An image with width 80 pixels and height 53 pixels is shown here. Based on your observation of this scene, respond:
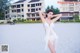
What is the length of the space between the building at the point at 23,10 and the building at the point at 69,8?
23cm

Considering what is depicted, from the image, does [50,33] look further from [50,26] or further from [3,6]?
[3,6]

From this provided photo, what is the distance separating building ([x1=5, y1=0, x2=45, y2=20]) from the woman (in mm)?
117

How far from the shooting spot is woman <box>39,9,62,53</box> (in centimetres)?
253

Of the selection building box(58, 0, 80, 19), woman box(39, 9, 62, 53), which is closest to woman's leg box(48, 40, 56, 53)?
woman box(39, 9, 62, 53)

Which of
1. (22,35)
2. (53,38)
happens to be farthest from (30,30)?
(53,38)

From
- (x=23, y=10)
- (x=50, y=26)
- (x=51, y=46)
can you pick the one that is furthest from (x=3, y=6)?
(x=51, y=46)

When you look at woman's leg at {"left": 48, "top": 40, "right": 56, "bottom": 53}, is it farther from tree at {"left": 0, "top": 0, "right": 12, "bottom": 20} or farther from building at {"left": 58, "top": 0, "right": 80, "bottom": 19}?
tree at {"left": 0, "top": 0, "right": 12, "bottom": 20}

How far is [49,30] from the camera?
2.53 meters

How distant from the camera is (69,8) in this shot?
8.61ft

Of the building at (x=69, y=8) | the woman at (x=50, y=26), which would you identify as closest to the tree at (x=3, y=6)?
the woman at (x=50, y=26)

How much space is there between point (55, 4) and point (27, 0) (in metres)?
0.32

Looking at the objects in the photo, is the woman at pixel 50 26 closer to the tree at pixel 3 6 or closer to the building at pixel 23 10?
the building at pixel 23 10

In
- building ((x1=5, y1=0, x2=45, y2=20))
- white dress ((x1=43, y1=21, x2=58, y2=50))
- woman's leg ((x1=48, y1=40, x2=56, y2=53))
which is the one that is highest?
building ((x1=5, y1=0, x2=45, y2=20))

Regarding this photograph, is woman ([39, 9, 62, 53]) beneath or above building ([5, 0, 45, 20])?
beneath
